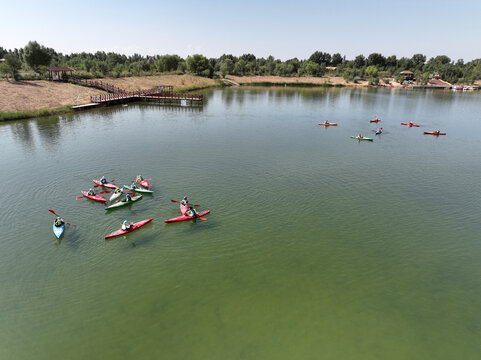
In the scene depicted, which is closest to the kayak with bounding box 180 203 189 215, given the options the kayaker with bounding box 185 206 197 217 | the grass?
the kayaker with bounding box 185 206 197 217

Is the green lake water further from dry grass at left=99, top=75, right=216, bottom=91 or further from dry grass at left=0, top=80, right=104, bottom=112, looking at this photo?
dry grass at left=99, top=75, right=216, bottom=91

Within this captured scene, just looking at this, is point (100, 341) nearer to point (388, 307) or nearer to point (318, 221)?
point (388, 307)

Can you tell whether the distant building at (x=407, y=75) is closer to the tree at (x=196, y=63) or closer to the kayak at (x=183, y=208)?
the tree at (x=196, y=63)

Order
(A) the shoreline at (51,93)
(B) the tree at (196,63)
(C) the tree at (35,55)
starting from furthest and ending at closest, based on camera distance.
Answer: (B) the tree at (196,63)
(C) the tree at (35,55)
(A) the shoreline at (51,93)

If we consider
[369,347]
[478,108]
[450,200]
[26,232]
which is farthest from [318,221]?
[478,108]

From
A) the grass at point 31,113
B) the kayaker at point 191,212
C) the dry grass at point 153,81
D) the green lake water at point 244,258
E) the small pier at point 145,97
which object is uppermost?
the dry grass at point 153,81

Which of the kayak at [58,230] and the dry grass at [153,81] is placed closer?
the kayak at [58,230]

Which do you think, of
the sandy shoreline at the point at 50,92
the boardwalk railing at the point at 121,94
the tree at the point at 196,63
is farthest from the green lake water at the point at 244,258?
the tree at the point at 196,63
